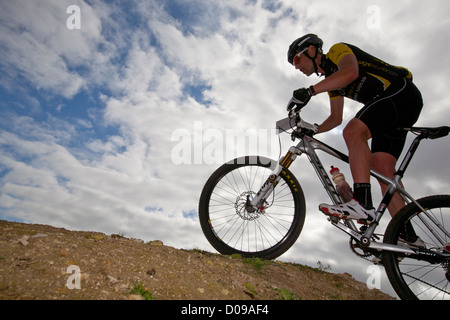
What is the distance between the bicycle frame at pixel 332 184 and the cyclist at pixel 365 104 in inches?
7.7

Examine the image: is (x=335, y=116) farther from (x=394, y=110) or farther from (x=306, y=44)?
(x=306, y=44)

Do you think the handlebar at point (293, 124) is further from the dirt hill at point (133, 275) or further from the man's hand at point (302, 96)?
the dirt hill at point (133, 275)

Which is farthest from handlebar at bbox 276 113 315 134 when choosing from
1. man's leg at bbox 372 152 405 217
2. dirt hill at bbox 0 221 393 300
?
dirt hill at bbox 0 221 393 300

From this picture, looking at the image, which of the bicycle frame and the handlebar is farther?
the handlebar

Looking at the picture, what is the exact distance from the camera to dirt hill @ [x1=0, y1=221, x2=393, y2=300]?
262 cm

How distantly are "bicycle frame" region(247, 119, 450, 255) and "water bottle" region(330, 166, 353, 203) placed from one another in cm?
7

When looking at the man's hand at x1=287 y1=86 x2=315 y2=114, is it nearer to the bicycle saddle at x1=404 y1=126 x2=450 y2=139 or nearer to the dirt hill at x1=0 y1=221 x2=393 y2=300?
the bicycle saddle at x1=404 y1=126 x2=450 y2=139

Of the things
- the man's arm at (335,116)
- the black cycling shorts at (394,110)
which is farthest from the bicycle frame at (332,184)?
the man's arm at (335,116)

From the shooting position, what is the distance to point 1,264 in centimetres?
287

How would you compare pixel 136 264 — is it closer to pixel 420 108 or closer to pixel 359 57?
pixel 359 57

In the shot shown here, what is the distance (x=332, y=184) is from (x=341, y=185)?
14 cm

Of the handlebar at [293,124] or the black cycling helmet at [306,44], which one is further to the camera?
the black cycling helmet at [306,44]

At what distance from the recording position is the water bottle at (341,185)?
442 cm

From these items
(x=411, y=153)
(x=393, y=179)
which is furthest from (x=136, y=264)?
(x=411, y=153)
